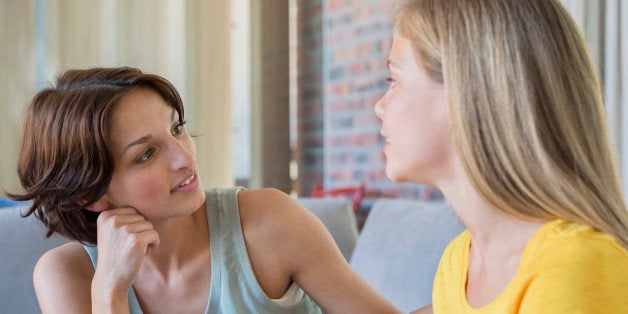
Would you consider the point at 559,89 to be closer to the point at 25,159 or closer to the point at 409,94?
the point at 409,94

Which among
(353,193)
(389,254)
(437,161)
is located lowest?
(353,193)

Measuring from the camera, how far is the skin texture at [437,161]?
0.99 meters

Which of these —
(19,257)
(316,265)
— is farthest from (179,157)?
(19,257)

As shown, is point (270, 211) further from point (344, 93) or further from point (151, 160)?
point (344, 93)

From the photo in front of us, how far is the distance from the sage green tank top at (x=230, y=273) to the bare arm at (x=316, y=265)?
2.2 inches

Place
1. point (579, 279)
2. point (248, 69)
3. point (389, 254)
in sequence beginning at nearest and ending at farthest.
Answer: point (579, 279)
point (389, 254)
point (248, 69)

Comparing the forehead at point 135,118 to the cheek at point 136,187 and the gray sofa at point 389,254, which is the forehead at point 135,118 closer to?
the cheek at point 136,187

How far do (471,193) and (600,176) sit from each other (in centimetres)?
16

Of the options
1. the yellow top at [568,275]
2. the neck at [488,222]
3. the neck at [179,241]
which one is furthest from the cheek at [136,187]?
the yellow top at [568,275]

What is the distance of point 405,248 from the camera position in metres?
1.96

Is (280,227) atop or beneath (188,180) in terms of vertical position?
beneath

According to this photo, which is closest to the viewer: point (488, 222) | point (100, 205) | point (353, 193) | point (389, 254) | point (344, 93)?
point (488, 222)

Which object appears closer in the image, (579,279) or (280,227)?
(579,279)

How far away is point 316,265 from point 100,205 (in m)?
0.45
